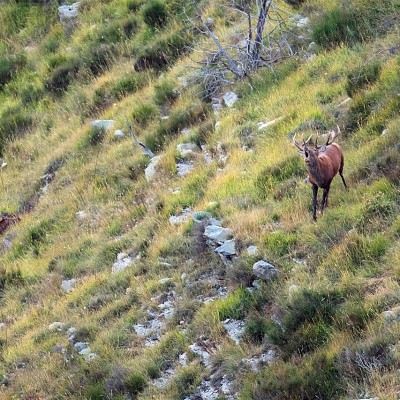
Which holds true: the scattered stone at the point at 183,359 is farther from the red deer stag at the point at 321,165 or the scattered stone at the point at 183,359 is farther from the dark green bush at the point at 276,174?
the dark green bush at the point at 276,174

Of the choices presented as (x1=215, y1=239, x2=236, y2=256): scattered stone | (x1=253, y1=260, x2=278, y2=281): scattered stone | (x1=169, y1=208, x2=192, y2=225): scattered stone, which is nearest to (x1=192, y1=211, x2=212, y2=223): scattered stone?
(x1=169, y1=208, x2=192, y2=225): scattered stone

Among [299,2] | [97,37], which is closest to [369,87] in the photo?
[299,2]

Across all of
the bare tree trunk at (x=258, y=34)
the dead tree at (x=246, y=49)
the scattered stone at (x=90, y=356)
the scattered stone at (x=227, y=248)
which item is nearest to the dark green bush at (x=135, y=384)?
the scattered stone at (x=90, y=356)

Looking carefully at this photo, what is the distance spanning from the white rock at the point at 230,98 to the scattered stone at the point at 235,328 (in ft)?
17.0

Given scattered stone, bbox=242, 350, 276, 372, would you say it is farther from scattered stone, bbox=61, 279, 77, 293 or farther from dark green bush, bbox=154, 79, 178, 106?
dark green bush, bbox=154, 79, 178, 106

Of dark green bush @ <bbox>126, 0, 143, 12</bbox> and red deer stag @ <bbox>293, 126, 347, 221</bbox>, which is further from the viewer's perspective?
dark green bush @ <bbox>126, 0, 143, 12</bbox>

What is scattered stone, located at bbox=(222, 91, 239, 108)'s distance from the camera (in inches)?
516

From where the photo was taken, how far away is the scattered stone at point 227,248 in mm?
9422

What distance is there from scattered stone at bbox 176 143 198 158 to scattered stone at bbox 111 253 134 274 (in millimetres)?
2174

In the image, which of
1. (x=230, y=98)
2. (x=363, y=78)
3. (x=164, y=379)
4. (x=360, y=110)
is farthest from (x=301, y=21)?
(x=164, y=379)

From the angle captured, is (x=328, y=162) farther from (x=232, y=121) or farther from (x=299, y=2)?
(x=299, y=2)

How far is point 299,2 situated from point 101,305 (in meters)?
7.37

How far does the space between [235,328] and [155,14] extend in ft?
32.1

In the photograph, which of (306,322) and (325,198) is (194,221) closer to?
(325,198)
